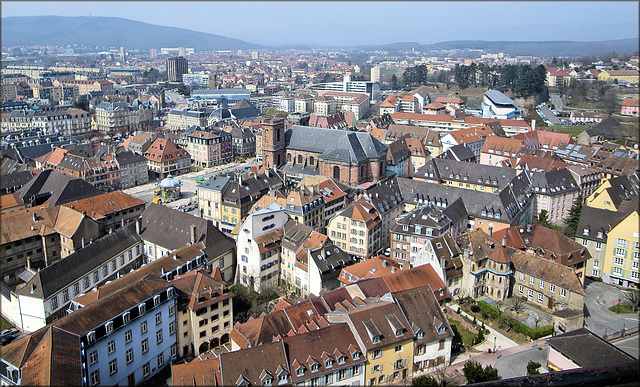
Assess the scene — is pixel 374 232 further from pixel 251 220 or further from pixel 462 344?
pixel 462 344

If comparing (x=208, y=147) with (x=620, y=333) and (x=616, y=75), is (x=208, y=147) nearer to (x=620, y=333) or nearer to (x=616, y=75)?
(x=620, y=333)

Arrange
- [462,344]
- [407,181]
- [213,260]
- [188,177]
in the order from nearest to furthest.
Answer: [462,344] → [213,260] → [407,181] → [188,177]

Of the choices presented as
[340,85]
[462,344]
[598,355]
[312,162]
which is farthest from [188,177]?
[340,85]

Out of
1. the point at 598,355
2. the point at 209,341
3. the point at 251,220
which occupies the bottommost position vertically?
the point at 209,341

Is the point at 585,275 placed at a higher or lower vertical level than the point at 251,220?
lower

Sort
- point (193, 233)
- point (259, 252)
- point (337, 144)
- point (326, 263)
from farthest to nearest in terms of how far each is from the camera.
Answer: point (337, 144) → point (193, 233) → point (259, 252) → point (326, 263)

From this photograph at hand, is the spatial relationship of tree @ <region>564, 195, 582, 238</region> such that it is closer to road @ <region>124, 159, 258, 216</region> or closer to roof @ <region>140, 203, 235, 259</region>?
roof @ <region>140, 203, 235, 259</region>

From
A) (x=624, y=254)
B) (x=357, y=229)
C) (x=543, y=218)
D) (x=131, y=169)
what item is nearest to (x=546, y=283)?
(x=624, y=254)
